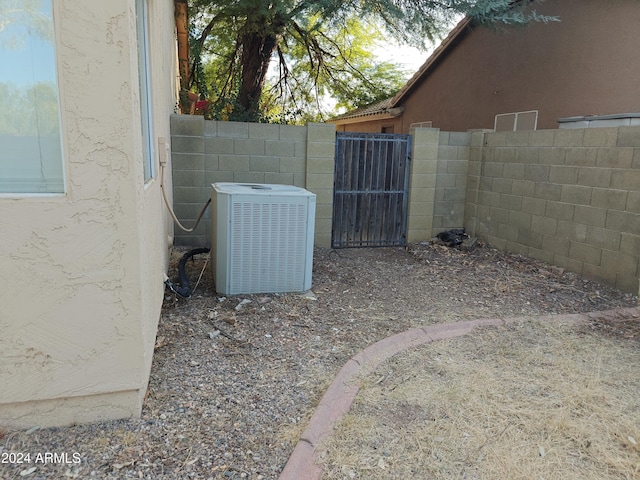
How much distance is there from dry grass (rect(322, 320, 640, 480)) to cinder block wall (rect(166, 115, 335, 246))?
3580mm

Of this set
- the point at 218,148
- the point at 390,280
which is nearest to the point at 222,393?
the point at 390,280

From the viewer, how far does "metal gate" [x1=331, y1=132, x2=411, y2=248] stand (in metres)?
6.72

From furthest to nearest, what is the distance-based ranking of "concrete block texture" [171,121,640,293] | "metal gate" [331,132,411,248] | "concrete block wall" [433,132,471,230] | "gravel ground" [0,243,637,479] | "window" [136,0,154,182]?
"concrete block wall" [433,132,471,230], "metal gate" [331,132,411,248], "concrete block texture" [171,121,640,293], "window" [136,0,154,182], "gravel ground" [0,243,637,479]

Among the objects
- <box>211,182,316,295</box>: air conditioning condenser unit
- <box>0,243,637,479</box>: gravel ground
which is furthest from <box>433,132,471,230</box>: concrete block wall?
<box>211,182,316,295</box>: air conditioning condenser unit

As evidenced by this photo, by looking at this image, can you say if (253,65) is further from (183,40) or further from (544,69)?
(544,69)

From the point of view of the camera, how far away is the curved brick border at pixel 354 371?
2195 millimetres

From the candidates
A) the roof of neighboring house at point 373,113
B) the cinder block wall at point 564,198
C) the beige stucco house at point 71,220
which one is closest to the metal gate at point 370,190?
the cinder block wall at point 564,198

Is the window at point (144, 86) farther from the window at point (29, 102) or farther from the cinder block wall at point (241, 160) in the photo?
the cinder block wall at point (241, 160)

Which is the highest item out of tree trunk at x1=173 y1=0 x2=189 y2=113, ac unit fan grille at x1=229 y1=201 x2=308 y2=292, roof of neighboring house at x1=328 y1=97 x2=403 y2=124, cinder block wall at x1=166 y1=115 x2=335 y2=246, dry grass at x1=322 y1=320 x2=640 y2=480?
tree trunk at x1=173 y1=0 x2=189 y2=113

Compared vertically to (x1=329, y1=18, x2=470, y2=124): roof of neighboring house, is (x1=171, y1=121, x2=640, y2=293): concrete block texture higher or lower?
lower

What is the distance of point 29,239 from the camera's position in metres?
2.06

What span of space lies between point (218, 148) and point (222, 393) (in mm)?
4148

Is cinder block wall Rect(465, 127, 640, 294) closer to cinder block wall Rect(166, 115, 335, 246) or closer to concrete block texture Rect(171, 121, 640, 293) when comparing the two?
concrete block texture Rect(171, 121, 640, 293)

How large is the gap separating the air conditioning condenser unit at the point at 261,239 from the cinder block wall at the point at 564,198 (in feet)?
11.3
